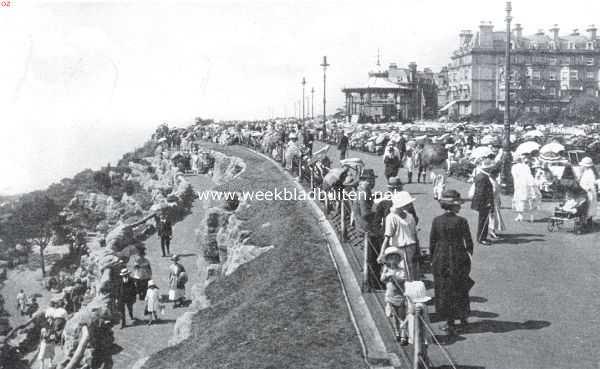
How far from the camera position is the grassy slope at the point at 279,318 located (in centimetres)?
806

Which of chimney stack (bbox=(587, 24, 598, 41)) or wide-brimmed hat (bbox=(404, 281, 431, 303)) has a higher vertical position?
chimney stack (bbox=(587, 24, 598, 41))

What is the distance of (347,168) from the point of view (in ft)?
50.9

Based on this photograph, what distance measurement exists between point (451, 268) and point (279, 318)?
278cm

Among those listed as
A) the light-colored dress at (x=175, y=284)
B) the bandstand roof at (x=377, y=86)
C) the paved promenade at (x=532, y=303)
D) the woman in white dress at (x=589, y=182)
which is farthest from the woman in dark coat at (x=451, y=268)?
the bandstand roof at (x=377, y=86)

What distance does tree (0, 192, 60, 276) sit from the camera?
156 ft

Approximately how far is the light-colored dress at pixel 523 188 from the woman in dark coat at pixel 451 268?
797 centimetres

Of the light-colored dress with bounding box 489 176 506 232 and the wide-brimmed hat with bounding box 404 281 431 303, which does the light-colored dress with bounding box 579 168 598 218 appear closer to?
the light-colored dress with bounding box 489 176 506 232

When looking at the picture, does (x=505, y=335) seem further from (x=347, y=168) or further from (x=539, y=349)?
(x=347, y=168)

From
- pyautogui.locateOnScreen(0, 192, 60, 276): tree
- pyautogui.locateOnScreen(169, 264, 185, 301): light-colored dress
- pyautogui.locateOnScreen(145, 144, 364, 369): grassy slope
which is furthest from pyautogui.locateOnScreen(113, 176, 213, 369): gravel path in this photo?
pyautogui.locateOnScreen(0, 192, 60, 276): tree

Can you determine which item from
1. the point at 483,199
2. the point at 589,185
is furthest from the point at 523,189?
the point at 483,199

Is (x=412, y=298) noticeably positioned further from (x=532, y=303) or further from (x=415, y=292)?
(x=532, y=303)

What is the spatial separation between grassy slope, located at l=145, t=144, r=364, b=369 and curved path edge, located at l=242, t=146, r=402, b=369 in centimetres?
11

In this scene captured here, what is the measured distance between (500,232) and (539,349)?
22.5 ft

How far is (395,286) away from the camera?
822cm
